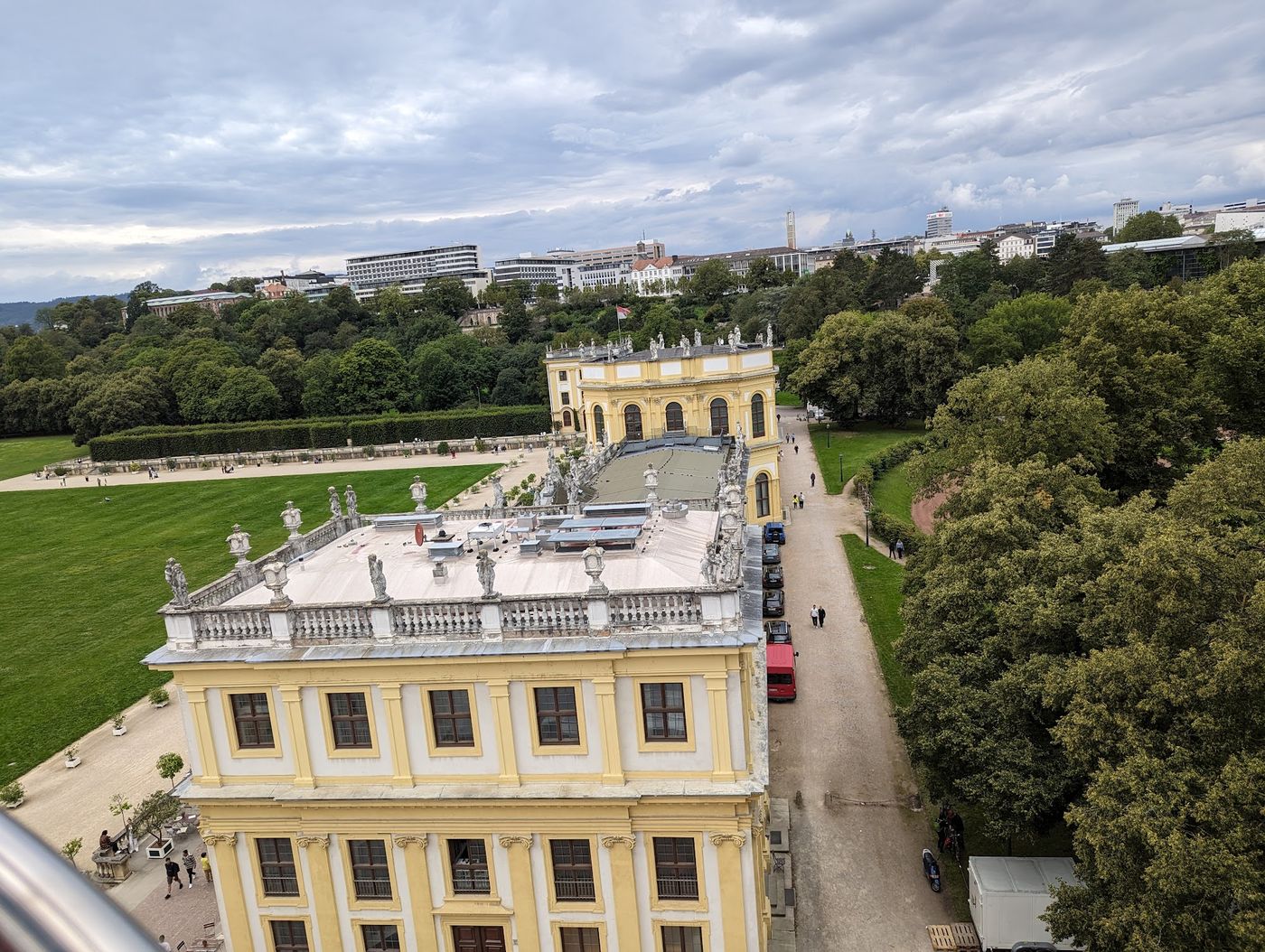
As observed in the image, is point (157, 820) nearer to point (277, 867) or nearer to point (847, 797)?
point (277, 867)

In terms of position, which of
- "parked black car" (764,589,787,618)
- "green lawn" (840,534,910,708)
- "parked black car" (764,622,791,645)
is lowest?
"green lawn" (840,534,910,708)

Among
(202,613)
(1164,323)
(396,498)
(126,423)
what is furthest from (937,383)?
(126,423)

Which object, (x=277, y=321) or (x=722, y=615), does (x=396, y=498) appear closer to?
(x=722, y=615)

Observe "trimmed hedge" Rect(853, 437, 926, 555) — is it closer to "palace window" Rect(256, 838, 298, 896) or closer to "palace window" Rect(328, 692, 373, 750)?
"palace window" Rect(328, 692, 373, 750)

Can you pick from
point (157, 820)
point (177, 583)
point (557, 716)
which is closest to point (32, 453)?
point (157, 820)

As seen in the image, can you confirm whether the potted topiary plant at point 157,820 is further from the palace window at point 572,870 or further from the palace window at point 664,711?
the palace window at point 664,711

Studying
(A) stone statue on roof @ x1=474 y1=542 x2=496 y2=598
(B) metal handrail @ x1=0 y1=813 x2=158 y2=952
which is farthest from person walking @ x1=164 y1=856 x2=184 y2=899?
(B) metal handrail @ x1=0 y1=813 x2=158 y2=952
